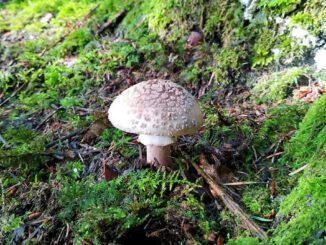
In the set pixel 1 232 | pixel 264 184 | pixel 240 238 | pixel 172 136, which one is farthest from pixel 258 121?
pixel 1 232

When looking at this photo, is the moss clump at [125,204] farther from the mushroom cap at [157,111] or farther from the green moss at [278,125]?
the green moss at [278,125]

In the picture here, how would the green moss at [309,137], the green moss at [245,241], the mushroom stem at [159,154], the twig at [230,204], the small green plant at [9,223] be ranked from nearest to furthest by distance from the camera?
the green moss at [245,241], the twig at [230,204], the small green plant at [9,223], the green moss at [309,137], the mushroom stem at [159,154]

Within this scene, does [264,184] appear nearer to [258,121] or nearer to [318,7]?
[258,121]

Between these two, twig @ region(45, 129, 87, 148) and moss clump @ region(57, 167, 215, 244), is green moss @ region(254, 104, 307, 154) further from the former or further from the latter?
twig @ region(45, 129, 87, 148)

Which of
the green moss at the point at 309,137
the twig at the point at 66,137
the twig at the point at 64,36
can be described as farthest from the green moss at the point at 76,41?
the green moss at the point at 309,137

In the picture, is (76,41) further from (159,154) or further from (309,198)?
(309,198)

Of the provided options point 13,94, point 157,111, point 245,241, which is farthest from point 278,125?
point 13,94

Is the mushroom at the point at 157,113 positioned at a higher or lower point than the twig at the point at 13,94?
higher

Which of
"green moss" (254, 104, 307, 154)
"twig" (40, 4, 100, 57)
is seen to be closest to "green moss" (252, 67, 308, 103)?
"green moss" (254, 104, 307, 154)
